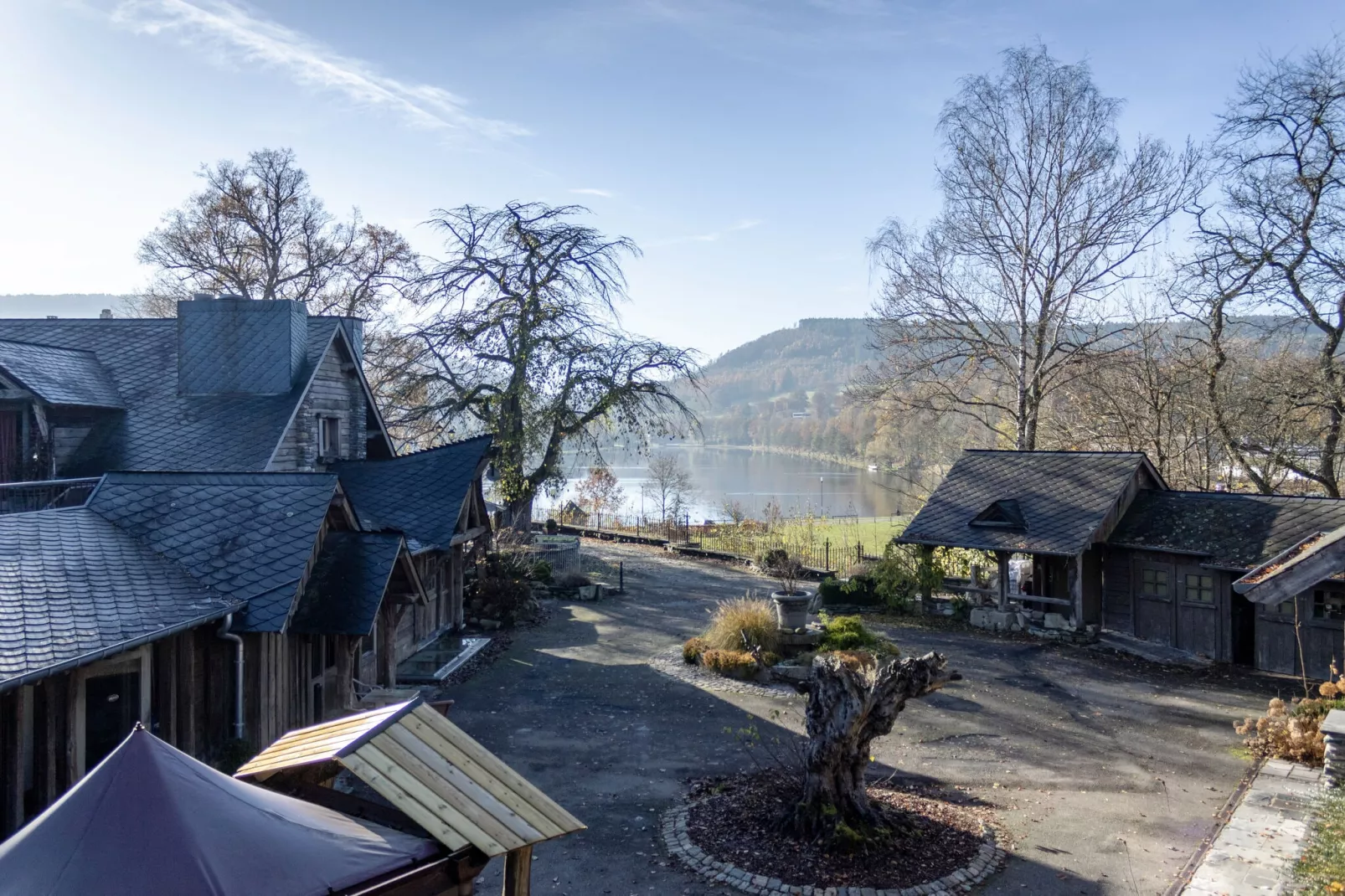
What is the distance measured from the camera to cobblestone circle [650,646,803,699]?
15.6 meters

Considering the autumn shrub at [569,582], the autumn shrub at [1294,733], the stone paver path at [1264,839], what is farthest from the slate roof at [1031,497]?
the autumn shrub at [569,582]

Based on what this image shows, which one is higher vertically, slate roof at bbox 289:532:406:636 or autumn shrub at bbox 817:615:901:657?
slate roof at bbox 289:532:406:636

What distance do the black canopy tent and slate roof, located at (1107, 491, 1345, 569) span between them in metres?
17.8

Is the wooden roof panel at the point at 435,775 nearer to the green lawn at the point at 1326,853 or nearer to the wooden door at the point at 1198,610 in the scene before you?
the green lawn at the point at 1326,853

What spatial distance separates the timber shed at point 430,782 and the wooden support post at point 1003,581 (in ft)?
59.7

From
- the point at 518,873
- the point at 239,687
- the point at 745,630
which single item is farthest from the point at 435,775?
the point at 745,630

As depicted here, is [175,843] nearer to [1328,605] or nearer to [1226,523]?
[1328,605]

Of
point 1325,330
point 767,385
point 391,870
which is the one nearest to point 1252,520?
point 1325,330

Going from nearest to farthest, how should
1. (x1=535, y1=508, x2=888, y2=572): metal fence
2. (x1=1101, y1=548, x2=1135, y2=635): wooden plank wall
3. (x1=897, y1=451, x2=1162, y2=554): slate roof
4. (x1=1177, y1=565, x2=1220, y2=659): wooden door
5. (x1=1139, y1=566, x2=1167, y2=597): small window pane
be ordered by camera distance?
(x1=1177, y1=565, x2=1220, y2=659): wooden door → (x1=1139, y1=566, x2=1167, y2=597): small window pane → (x1=1101, y1=548, x2=1135, y2=635): wooden plank wall → (x1=897, y1=451, x2=1162, y2=554): slate roof → (x1=535, y1=508, x2=888, y2=572): metal fence

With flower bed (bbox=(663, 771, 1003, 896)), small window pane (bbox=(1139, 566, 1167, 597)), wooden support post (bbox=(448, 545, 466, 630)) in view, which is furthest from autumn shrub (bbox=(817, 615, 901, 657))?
wooden support post (bbox=(448, 545, 466, 630))

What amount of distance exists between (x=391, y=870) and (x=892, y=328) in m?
26.3

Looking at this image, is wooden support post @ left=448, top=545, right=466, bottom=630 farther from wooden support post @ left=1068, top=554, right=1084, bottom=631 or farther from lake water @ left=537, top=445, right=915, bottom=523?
wooden support post @ left=1068, top=554, right=1084, bottom=631

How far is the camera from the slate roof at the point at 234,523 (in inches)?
392

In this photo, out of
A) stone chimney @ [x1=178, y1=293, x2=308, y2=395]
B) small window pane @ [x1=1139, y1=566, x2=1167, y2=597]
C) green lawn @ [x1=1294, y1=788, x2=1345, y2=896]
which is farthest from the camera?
small window pane @ [x1=1139, y1=566, x2=1167, y2=597]
